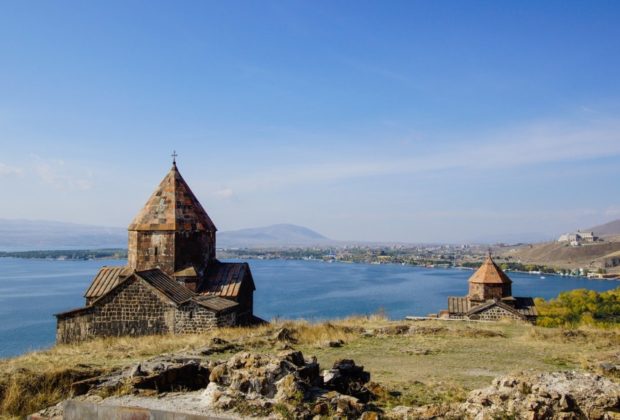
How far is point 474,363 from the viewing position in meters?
8.64

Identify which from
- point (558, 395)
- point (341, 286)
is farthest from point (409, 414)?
point (341, 286)

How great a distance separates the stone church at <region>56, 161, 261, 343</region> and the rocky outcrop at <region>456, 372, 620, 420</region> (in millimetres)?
9404

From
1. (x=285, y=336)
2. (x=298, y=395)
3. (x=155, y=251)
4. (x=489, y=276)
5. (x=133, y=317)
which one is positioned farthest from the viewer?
(x=489, y=276)

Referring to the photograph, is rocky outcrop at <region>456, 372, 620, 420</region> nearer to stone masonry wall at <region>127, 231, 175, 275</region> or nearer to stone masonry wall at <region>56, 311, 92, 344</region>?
stone masonry wall at <region>56, 311, 92, 344</region>

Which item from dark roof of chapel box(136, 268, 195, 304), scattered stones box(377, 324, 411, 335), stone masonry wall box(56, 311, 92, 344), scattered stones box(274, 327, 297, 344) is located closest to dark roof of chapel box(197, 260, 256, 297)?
dark roof of chapel box(136, 268, 195, 304)

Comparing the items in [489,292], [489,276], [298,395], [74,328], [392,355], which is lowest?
[489,292]

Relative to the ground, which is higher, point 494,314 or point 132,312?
point 132,312

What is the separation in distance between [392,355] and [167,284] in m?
7.03

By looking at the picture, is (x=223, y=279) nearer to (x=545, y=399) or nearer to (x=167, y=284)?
(x=167, y=284)

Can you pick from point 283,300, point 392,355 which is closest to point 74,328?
point 392,355

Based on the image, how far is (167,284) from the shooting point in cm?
1391

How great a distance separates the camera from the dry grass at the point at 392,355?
6.22m

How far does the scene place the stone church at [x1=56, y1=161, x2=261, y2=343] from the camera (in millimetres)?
13242

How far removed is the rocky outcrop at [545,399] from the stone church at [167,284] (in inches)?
370
